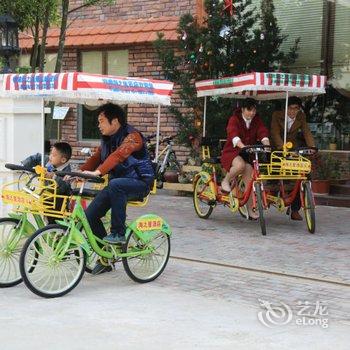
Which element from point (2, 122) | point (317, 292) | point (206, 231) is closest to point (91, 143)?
point (206, 231)

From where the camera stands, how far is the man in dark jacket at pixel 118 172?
20.0ft

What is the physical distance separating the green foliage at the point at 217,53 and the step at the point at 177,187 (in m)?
0.83

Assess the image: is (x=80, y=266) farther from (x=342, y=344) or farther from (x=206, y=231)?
(x=206, y=231)

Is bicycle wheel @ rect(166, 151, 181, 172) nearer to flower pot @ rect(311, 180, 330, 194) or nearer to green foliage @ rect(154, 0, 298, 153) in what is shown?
green foliage @ rect(154, 0, 298, 153)

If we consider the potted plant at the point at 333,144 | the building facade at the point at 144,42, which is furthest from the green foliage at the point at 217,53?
the potted plant at the point at 333,144

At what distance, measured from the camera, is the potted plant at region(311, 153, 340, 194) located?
11641 mm

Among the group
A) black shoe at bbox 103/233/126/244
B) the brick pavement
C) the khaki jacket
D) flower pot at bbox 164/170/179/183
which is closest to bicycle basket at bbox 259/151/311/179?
the khaki jacket

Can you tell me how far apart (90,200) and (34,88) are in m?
1.19

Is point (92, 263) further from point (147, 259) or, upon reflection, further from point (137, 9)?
point (137, 9)

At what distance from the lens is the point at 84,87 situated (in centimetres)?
614

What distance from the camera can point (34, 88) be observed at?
6.51 m

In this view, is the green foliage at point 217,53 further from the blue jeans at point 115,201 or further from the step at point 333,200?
the blue jeans at point 115,201

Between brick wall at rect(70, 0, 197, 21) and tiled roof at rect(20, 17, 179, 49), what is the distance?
0.45 feet

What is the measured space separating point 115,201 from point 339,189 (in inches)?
256
